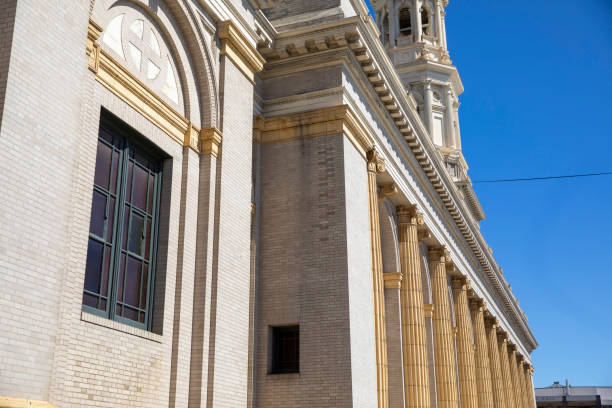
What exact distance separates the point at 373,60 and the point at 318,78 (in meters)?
2.02

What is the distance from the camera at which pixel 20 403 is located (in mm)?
8000

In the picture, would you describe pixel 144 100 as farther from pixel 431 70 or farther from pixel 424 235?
pixel 431 70

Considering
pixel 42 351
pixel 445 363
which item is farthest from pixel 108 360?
pixel 445 363

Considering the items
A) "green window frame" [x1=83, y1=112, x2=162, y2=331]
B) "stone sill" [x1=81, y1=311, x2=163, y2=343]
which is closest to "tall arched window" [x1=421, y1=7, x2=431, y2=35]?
"green window frame" [x1=83, y1=112, x2=162, y2=331]

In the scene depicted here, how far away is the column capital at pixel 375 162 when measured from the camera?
72.8ft

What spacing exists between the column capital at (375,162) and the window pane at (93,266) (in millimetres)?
11915

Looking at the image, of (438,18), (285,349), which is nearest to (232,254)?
(285,349)

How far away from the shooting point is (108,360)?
11.4m

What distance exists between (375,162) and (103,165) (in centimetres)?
1170

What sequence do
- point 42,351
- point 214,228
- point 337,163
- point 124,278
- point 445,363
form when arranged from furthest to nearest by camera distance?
point 445,363, point 337,163, point 214,228, point 124,278, point 42,351

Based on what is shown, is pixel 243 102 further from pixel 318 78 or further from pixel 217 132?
pixel 318 78

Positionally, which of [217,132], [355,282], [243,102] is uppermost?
[243,102]

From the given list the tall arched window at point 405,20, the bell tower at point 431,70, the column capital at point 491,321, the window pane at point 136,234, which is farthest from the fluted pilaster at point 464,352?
the tall arched window at point 405,20

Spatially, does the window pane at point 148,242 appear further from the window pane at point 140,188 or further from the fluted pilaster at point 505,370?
the fluted pilaster at point 505,370
